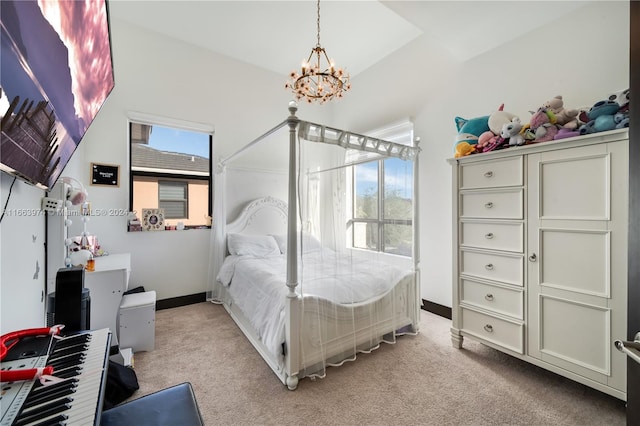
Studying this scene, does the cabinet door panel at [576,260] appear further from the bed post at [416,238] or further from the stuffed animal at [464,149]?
the bed post at [416,238]

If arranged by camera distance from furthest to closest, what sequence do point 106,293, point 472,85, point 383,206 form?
point 472,85 → point 383,206 → point 106,293

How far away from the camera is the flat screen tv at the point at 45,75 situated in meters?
0.55

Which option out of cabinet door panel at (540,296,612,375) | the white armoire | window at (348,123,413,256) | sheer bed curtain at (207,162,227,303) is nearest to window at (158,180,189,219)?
sheer bed curtain at (207,162,227,303)

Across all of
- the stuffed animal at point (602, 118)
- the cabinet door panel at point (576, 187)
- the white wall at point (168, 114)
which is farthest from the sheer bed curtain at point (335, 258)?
the white wall at point (168, 114)

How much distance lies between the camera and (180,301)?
330cm

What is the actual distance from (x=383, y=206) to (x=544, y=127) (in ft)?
4.15

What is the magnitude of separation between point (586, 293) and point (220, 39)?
4.31m

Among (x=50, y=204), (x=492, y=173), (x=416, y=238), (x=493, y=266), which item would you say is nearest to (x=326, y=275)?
(x=416, y=238)

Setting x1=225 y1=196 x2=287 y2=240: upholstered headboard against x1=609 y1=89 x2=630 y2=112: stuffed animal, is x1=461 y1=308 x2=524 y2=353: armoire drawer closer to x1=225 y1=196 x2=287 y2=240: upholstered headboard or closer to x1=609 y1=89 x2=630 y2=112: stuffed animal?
x1=609 y1=89 x2=630 y2=112: stuffed animal

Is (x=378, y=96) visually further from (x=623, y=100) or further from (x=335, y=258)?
(x=335, y=258)

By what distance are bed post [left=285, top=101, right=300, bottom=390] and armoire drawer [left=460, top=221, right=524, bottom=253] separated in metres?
1.46

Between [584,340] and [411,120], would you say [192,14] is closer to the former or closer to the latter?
[411,120]

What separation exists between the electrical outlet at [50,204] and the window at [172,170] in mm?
1539

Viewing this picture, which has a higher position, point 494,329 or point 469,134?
point 469,134
